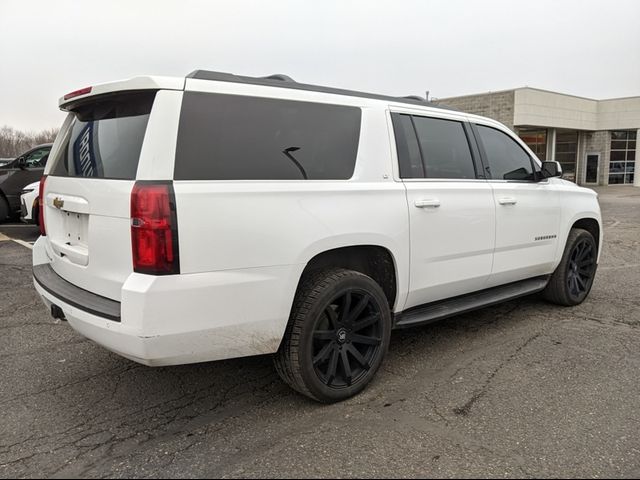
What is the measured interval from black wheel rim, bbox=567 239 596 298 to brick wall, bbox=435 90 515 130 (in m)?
25.1

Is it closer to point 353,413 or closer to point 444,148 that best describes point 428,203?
point 444,148

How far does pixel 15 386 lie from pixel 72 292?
1044mm

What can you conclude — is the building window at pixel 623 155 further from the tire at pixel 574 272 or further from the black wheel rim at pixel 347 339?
the black wheel rim at pixel 347 339

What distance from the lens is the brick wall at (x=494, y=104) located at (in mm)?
29578

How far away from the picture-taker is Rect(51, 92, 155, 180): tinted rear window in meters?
2.81

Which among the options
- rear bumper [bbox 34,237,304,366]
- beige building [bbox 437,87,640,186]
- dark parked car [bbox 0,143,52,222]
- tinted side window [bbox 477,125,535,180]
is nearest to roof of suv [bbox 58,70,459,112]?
rear bumper [bbox 34,237,304,366]

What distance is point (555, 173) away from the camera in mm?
5023

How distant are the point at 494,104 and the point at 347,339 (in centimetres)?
2976

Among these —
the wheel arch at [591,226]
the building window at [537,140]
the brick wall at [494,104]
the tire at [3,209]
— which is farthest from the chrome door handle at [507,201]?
the building window at [537,140]

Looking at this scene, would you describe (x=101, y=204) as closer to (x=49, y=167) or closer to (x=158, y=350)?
(x=158, y=350)

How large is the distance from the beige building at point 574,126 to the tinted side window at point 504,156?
26.7 metres

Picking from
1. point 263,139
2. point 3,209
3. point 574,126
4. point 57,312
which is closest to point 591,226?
point 263,139

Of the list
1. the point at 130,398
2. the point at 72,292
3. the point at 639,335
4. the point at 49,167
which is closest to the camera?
the point at 72,292

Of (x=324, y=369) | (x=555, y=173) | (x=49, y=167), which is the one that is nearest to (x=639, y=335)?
(x=555, y=173)
